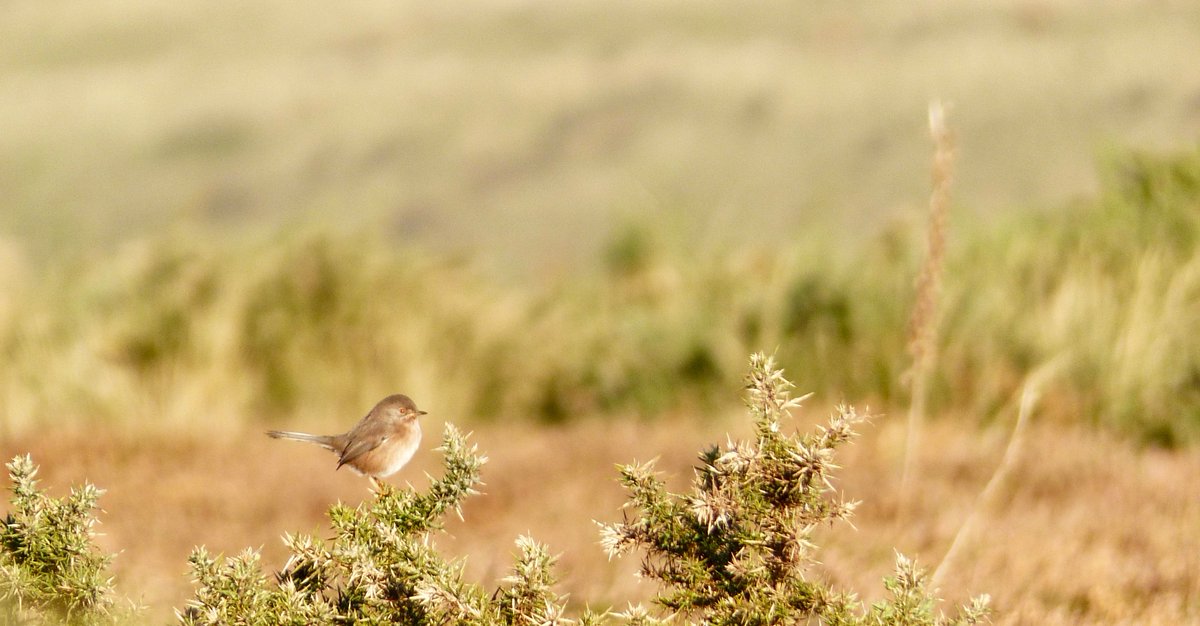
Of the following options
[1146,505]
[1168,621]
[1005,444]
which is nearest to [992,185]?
[1005,444]

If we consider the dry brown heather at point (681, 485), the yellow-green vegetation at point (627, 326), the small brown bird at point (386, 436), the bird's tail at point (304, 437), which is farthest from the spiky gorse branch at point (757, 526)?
the yellow-green vegetation at point (627, 326)

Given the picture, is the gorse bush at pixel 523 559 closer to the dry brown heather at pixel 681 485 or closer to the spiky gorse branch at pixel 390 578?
the spiky gorse branch at pixel 390 578

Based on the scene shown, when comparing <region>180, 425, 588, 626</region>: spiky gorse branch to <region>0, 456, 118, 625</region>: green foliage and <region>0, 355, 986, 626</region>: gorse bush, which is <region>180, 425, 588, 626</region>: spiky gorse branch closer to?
<region>0, 355, 986, 626</region>: gorse bush

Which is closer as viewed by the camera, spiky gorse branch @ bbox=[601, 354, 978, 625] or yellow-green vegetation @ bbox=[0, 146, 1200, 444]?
spiky gorse branch @ bbox=[601, 354, 978, 625]

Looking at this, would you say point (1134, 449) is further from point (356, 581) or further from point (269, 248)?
point (269, 248)

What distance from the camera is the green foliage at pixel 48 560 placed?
2189 millimetres

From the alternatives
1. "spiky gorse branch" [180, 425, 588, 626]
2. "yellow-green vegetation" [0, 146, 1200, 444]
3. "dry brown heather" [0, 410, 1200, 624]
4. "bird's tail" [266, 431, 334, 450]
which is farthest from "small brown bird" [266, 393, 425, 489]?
"yellow-green vegetation" [0, 146, 1200, 444]

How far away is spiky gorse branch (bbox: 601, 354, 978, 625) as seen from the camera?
2.14 meters

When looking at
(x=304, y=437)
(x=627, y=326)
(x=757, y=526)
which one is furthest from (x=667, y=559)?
(x=627, y=326)

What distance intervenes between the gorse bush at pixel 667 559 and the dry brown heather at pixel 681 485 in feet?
2.12

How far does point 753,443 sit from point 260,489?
387 cm

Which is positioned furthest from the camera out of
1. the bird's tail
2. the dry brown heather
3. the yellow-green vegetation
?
the yellow-green vegetation

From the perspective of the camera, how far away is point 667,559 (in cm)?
227

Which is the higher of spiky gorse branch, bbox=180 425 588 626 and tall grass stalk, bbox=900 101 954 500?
tall grass stalk, bbox=900 101 954 500
